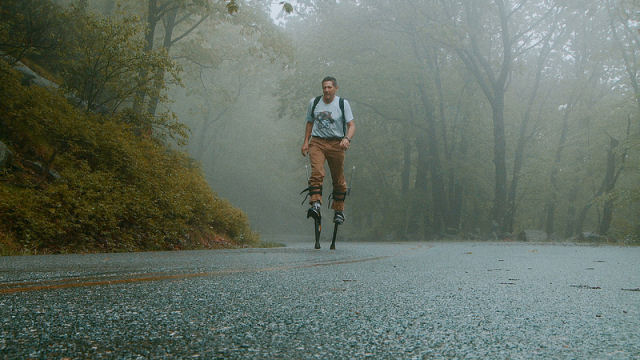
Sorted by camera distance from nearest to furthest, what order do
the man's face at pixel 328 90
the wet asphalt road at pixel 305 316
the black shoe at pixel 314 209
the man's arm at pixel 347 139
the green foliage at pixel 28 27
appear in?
the wet asphalt road at pixel 305 316, the man's arm at pixel 347 139, the man's face at pixel 328 90, the black shoe at pixel 314 209, the green foliage at pixel 28 27

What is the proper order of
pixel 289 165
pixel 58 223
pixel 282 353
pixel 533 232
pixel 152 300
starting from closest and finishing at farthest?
pixel 282 353
pixel 152 300
pixel 58 223
pixel 533 232
pixel 289 165

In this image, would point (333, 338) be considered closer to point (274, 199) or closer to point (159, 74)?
point (159, 74)

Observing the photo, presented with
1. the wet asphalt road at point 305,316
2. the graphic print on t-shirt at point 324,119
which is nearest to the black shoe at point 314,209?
the graphic print on t-shirt at point 324,119

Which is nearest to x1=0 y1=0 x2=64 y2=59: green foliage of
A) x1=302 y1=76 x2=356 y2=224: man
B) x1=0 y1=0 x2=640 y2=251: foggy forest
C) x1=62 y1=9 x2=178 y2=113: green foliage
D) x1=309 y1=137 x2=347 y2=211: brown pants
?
x1=0 y1=0 x2=640 y2=251: foggy forest

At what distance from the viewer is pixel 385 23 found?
72.9ft

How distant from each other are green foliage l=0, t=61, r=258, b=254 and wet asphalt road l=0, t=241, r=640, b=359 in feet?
12.2

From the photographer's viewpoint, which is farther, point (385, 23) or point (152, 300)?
point (385, 23)

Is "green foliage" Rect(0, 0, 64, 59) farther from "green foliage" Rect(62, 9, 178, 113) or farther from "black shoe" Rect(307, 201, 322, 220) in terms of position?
"black shoe" Rect(307, 201, 322, 220)

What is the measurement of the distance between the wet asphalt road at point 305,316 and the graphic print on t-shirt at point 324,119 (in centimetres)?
441

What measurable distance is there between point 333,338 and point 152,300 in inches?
46.7

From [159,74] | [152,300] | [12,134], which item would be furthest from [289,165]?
[152,300]

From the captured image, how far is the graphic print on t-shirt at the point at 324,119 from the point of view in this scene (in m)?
8.20

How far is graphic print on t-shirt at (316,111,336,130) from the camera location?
8203 mm

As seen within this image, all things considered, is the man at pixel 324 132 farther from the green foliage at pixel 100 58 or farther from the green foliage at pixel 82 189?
the green foliage at pixel 100 58
